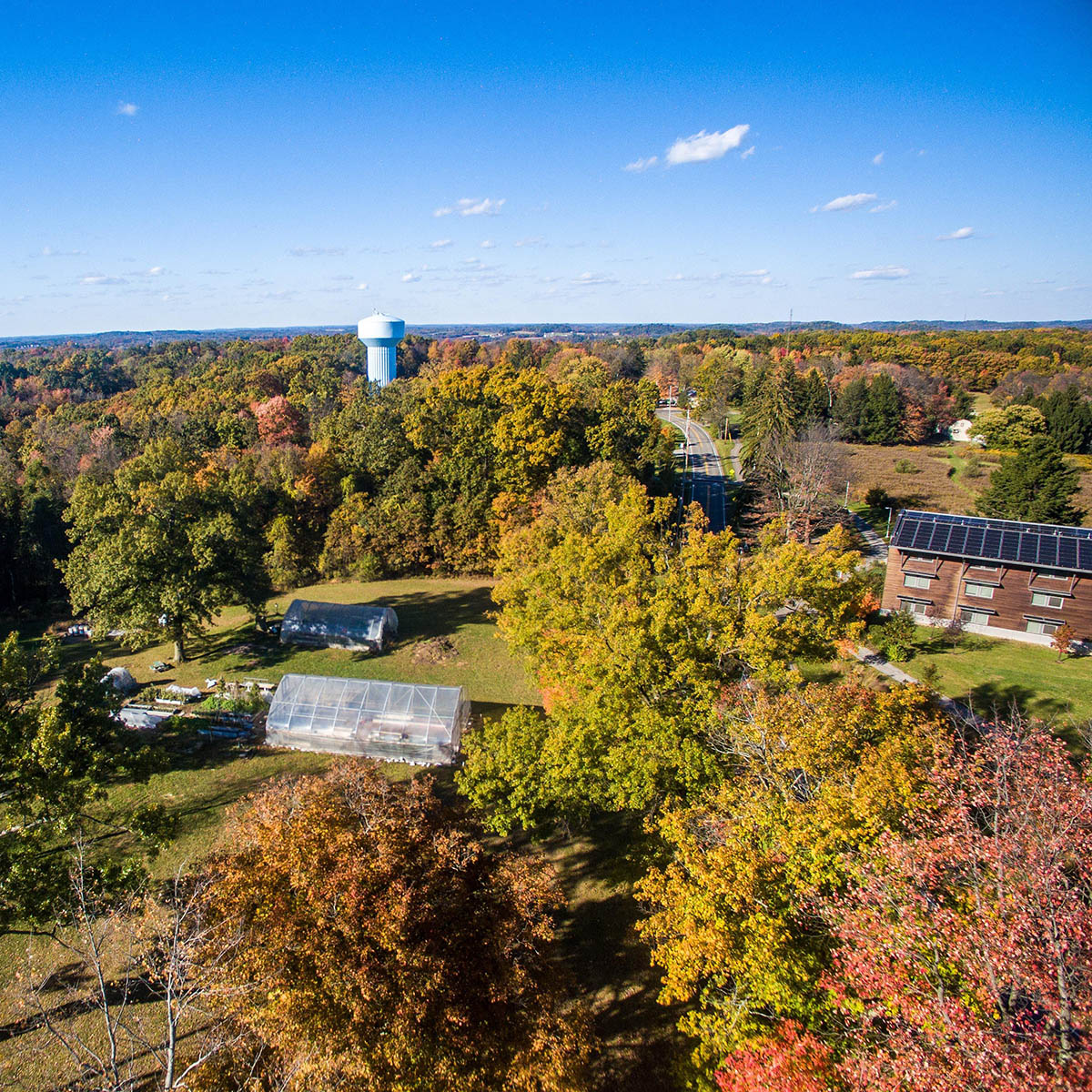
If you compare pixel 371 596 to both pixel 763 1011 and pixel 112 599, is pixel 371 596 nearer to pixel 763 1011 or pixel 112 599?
pixel 112 599

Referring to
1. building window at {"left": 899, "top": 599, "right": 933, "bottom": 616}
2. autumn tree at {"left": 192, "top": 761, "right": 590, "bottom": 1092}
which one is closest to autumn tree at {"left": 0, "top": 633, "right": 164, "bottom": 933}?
autumn tree at {"left": 192, "top": 761, "right": 590, "bottom": 1092}

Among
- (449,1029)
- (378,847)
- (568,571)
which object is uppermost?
(568,571)

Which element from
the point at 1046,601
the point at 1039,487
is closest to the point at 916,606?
the point at 1046,601

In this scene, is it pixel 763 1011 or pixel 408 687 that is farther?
pixel 408 687

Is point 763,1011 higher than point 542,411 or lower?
lower

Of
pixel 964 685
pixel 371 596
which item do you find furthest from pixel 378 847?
pixel 371 596

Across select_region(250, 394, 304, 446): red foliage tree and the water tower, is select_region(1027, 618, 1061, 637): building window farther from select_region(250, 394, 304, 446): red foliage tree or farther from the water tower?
the water tower
